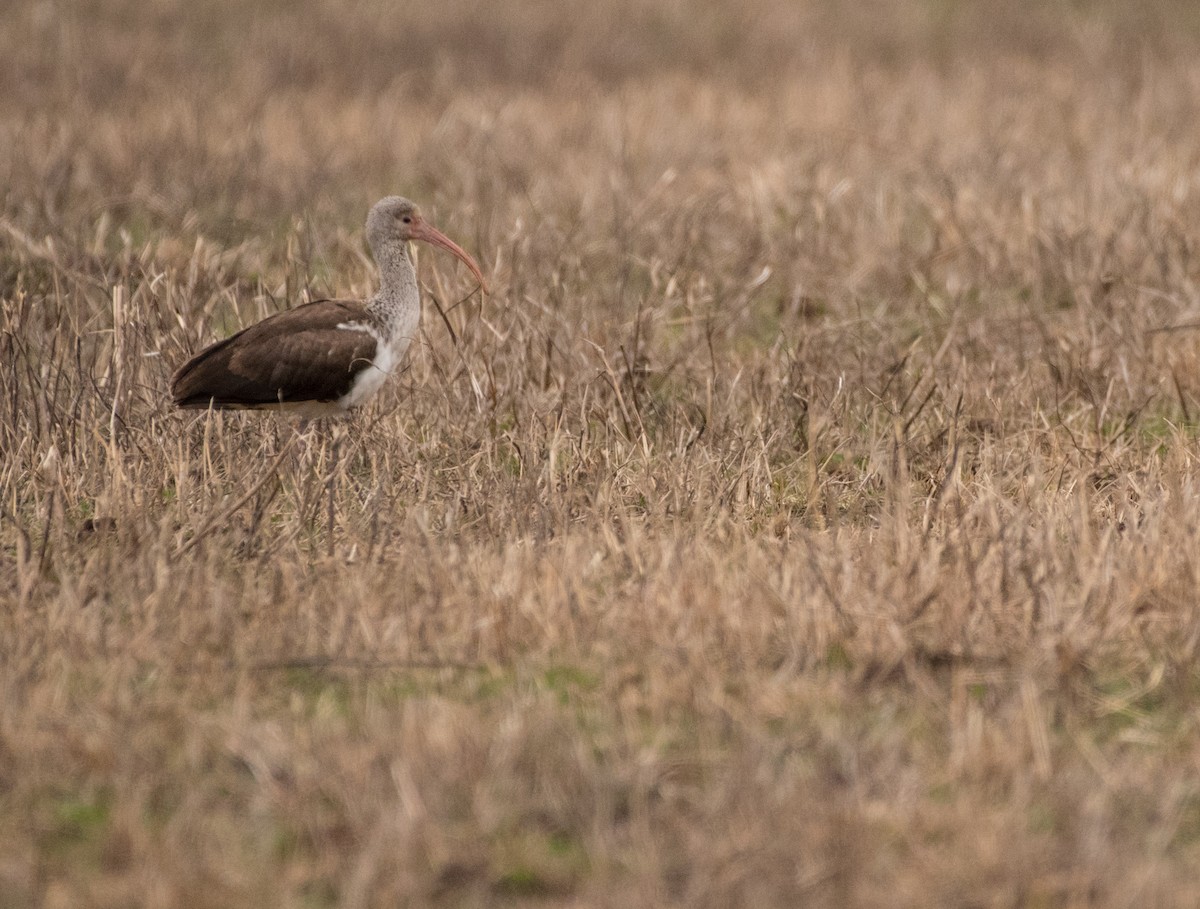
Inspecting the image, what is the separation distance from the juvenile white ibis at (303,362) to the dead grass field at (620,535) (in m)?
0.19

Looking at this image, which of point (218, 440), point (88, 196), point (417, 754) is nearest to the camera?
point (417, 754)

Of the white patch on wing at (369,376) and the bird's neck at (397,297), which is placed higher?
the bird's neck at (397,297)

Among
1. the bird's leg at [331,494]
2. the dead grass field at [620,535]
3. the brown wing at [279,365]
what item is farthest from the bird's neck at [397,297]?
the bird's leg at [331,494]

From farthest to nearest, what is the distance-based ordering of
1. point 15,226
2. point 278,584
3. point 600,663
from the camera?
point 15,226 < point 278,584 < point 600,663

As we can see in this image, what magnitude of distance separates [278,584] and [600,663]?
0.96m

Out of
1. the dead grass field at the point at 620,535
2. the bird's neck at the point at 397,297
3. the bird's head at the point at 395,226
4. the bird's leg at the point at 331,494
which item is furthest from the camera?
the bird's head at the point at 395,226

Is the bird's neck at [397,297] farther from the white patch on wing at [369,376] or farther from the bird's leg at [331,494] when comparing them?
the bird's leg at [331,494]

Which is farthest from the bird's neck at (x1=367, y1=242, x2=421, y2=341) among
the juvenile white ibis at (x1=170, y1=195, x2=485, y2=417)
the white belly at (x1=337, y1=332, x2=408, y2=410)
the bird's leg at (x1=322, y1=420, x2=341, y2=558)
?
the bird's leg at (x1=322, y1=420, x2=341, y2=558)

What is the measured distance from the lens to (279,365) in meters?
5.75

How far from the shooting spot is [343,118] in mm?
12516

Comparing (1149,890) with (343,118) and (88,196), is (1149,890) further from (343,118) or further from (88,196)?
(343,118)

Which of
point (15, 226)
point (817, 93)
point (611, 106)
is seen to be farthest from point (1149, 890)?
point (817, 93)

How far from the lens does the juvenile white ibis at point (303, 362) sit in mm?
5734

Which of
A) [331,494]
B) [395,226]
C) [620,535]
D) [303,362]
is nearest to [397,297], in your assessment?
[395,226]
